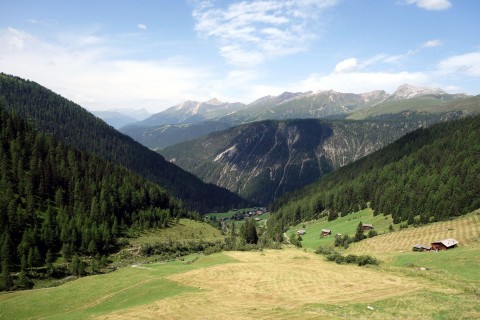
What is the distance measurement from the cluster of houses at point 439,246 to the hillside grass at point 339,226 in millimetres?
35102

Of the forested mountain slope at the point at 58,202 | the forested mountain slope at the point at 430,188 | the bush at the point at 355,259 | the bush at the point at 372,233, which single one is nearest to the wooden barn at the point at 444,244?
the bush at the point at 355,259

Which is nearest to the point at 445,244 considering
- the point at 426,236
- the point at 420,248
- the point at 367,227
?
the point at 420,248

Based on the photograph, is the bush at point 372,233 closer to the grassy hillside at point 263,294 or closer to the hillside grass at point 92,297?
the grassy hillside at point 263,294

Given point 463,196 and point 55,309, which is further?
point 463,196

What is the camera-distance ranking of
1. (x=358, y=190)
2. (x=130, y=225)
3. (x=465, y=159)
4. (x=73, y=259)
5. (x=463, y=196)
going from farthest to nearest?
(x=358, y=190) → (x=465, y=159) → (x=130, y=225) → (x=463, y=196) → (x=73, y=259)

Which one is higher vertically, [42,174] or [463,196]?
[42,174]

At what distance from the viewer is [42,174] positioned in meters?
138

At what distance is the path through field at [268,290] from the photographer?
172 feet

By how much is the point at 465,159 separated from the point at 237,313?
15430cm

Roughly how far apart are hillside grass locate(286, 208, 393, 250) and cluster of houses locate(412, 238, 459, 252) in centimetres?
3510

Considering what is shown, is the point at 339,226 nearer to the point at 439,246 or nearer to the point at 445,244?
the point at 439,246

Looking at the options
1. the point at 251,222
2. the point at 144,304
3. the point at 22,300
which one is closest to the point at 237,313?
the point at 144,304

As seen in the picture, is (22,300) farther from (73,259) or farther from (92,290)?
(73,259)

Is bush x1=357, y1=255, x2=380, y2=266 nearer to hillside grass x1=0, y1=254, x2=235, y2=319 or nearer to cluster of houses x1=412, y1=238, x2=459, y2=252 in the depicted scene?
cluster of houses x1=412, y1=238, x2=459, y2=252
